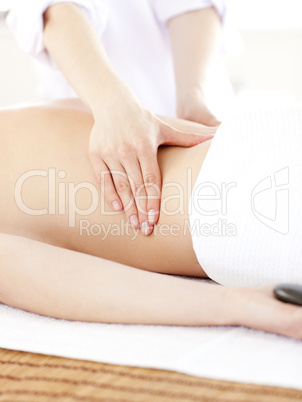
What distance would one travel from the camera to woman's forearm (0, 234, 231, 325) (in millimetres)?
880

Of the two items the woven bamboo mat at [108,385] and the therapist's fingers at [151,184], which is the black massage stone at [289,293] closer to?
the woven bamboo mat at [108,385]

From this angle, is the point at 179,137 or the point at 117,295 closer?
the point at 117,295

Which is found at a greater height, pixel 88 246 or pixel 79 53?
pixel 79 53

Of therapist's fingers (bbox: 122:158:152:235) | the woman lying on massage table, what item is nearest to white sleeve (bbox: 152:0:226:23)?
the woman lying on massage table

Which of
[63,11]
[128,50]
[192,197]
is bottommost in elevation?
[192,197]

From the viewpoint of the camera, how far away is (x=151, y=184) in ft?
3.51

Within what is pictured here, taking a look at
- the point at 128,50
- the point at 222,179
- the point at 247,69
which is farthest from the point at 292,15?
the point at 222,179

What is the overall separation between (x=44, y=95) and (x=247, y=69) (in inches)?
70.0

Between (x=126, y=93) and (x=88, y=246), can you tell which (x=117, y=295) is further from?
(x=126, y=93)

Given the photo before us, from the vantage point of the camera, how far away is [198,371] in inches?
29.8

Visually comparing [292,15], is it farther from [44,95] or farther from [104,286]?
[104,286]

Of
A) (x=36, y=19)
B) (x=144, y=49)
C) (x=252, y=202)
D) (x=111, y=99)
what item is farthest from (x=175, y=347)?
(x=144, y=49)

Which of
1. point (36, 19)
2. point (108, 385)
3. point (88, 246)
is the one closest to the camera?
point (108, 385)

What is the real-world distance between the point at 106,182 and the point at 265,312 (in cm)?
43
